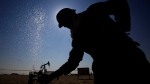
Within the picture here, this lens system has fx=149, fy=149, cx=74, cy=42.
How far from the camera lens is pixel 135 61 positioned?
1283 mm

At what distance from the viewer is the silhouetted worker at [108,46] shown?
1.29m

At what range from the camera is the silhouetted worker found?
129 cm

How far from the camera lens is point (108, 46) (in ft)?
4.68

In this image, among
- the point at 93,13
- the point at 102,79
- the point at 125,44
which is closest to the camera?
the point at 125,44

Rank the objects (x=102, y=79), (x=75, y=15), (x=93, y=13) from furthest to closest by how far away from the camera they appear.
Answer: (x=75, y=15) → (x=93, y=13) → (x=102, y=79)

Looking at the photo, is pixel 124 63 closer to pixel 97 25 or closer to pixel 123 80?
pixel 123 80

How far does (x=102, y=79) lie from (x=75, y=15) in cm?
81

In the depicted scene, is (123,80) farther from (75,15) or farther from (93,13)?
(75,15)

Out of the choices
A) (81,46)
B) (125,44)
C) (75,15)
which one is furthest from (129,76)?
(75,15)

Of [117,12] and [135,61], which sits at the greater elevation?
[117,12]

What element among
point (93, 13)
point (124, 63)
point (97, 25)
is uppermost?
point (93, 13)

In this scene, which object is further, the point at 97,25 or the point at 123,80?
the point at 97,25

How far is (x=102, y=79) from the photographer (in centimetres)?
148

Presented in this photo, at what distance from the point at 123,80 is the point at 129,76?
6 cm
